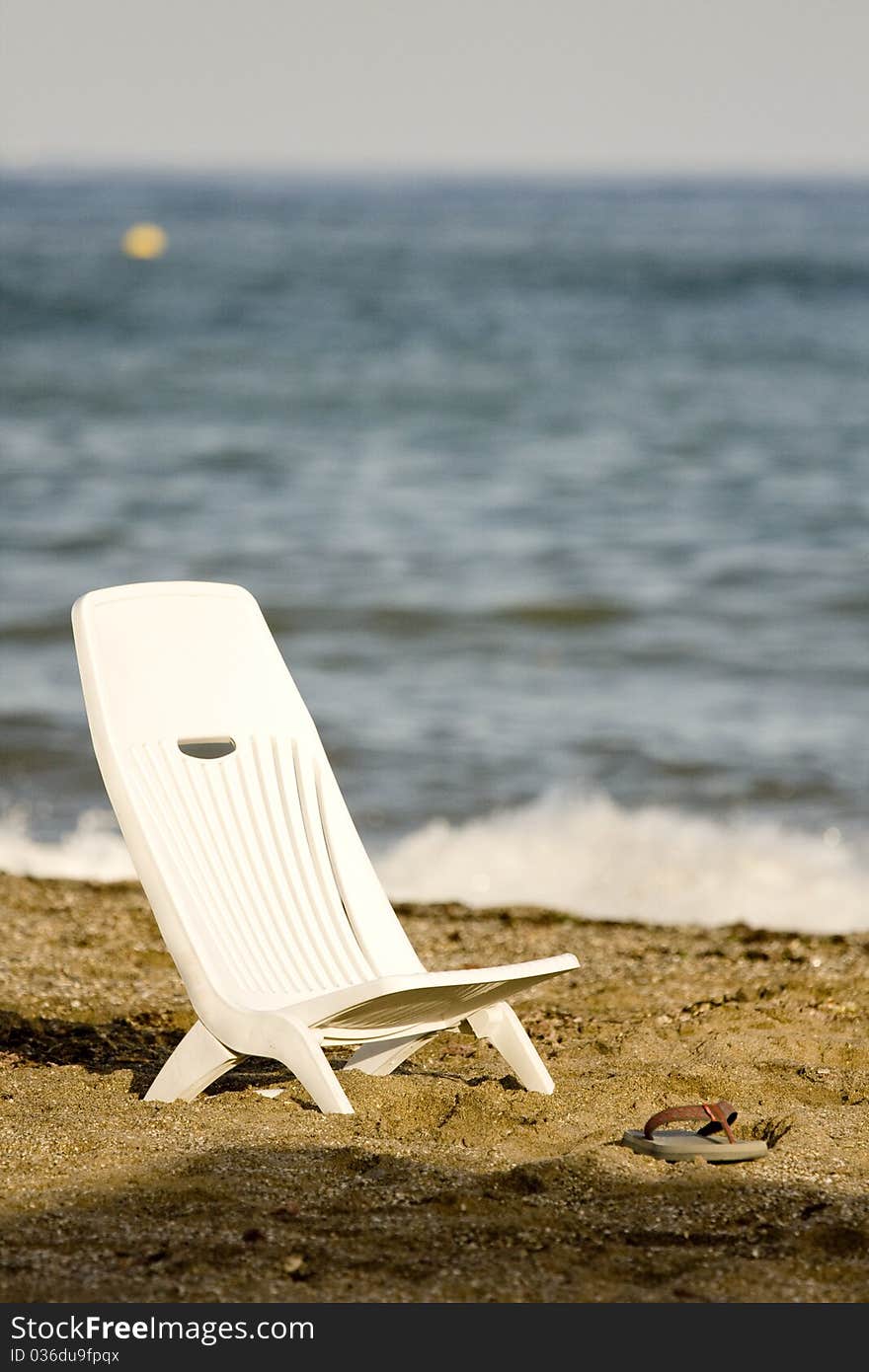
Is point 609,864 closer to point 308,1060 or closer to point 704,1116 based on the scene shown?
point 704,1116

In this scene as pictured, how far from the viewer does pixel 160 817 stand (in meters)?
4.00

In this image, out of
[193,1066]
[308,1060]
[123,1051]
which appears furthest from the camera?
[123,1051]

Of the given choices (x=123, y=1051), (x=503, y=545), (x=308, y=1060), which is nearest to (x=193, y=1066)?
(x=308, y=1060)

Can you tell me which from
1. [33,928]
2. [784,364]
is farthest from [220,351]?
[33,928]

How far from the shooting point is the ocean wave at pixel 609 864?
6.80m

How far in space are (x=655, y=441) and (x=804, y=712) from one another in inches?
347

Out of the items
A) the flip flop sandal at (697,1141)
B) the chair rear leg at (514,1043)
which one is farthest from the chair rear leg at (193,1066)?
the flip flop sandal at (697,1141)

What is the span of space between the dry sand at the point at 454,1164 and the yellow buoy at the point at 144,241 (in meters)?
34.0

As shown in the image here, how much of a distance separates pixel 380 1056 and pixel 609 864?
11.5ft

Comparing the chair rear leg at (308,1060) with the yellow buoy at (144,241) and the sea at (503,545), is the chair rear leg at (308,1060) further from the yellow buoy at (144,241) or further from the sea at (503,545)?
the yellow buoy at (144,241)

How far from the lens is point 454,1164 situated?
3.32 meters

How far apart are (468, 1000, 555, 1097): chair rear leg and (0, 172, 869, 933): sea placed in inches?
110

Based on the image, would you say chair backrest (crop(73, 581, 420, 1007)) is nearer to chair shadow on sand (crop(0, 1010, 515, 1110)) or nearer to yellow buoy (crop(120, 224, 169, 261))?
chair shadow on sand (crop(0, 1010, 515, 1110))

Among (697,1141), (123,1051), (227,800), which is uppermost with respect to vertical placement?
(227,800)
